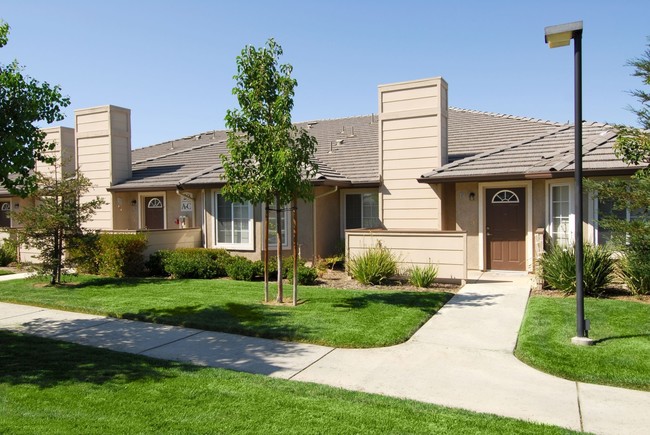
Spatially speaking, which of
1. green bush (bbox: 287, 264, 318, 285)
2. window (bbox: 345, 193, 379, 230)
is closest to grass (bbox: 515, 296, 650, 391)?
green bush (bbox: 287, 264, 318, 285)

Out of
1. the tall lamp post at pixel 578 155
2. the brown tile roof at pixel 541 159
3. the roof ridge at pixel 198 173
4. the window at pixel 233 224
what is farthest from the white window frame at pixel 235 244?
the tall lamp post at pixel 578 155

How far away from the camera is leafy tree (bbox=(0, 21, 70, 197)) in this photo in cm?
641

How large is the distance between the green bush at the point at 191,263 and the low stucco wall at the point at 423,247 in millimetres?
3759

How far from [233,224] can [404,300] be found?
24.0 ft

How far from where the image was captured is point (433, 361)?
655 centimetres

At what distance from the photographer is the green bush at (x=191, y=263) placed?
13688 mm

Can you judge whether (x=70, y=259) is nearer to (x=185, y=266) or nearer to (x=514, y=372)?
(x=185, y=266)

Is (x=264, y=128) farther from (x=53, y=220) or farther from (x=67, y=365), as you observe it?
(x=53, y=220)

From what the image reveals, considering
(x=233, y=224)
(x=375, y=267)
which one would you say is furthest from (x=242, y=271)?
(x=375, y=267)

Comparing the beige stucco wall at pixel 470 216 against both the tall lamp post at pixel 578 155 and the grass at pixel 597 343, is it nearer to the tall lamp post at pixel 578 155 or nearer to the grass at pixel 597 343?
the grass at pixel 597 343

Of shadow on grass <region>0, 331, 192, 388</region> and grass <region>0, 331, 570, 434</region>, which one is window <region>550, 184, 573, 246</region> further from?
shadow on grass <region>0, 331, 192, 388</region>

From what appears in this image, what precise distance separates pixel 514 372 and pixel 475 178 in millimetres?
7649

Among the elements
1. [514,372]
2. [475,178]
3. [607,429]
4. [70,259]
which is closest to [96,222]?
[70,259]

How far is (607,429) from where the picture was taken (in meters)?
4.51
